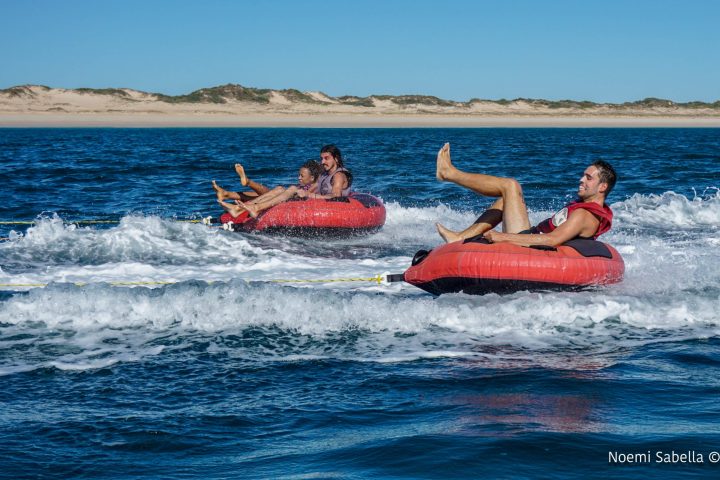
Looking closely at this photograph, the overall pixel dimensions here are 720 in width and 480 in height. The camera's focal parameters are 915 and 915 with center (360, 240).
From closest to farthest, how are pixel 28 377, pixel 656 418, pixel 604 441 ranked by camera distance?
pixel 604 441 < pixel 656 418 < pixel 28 377

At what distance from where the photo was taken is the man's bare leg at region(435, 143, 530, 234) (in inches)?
327

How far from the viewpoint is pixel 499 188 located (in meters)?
8.41

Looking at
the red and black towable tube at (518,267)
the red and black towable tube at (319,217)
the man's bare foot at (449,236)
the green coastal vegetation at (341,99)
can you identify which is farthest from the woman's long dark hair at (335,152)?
the green coastal vegetation at (341,99)

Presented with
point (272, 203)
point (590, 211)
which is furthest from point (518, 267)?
point (272, 203)

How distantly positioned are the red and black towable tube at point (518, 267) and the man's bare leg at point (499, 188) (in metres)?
0.53

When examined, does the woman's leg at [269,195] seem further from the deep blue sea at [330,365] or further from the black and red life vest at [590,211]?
the black and red life vest at [590,211]

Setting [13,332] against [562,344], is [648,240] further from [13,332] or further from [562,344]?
[13,332]

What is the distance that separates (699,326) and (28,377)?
200 inches

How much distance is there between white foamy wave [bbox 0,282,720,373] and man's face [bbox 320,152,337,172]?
462 cm

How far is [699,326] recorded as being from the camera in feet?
24.1

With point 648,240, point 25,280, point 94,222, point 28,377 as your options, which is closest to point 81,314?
point 28,377

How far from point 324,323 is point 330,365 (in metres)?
1.14

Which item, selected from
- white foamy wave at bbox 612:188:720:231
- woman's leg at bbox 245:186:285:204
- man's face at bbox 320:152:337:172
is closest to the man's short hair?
man's face at bbox 320:152:337:172

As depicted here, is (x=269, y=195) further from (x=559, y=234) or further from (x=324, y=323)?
(x=559, y=234)
